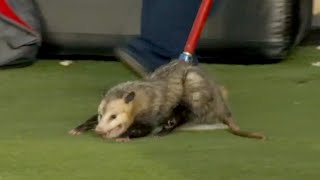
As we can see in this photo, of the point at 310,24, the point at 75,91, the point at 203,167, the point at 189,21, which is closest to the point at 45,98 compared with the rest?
the point at 75,91

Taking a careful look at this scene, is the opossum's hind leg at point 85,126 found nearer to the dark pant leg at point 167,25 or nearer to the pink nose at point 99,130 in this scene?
the pink nose at point 99,130

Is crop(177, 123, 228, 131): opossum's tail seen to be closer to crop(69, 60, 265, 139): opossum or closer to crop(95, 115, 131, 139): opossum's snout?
crop(69, 60, 265, 139): opossum

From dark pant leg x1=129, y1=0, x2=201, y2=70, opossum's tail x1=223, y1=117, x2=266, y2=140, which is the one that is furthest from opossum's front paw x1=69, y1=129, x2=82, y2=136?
dark pant leg x1=129, y1=0, x2=201, y2=70

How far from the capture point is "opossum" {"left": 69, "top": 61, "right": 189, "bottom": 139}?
2.03 meters

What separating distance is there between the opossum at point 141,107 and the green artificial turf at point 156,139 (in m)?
0.03

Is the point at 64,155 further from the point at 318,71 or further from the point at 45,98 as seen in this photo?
the point at 318,71

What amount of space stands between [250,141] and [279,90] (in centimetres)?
66

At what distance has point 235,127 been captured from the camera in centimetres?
216

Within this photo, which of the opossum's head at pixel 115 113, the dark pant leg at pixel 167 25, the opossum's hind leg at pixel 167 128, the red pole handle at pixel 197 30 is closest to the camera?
the opossum's head at pixel 115 113

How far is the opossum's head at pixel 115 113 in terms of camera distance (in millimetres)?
2025

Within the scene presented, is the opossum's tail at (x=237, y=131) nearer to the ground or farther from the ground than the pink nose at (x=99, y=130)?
nearer to the ground

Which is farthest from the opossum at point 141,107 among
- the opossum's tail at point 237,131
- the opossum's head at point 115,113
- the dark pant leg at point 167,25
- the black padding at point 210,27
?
the black padding at point 210,27

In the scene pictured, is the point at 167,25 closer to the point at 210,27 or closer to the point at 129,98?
the point at 210,27

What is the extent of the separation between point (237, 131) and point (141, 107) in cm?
23
